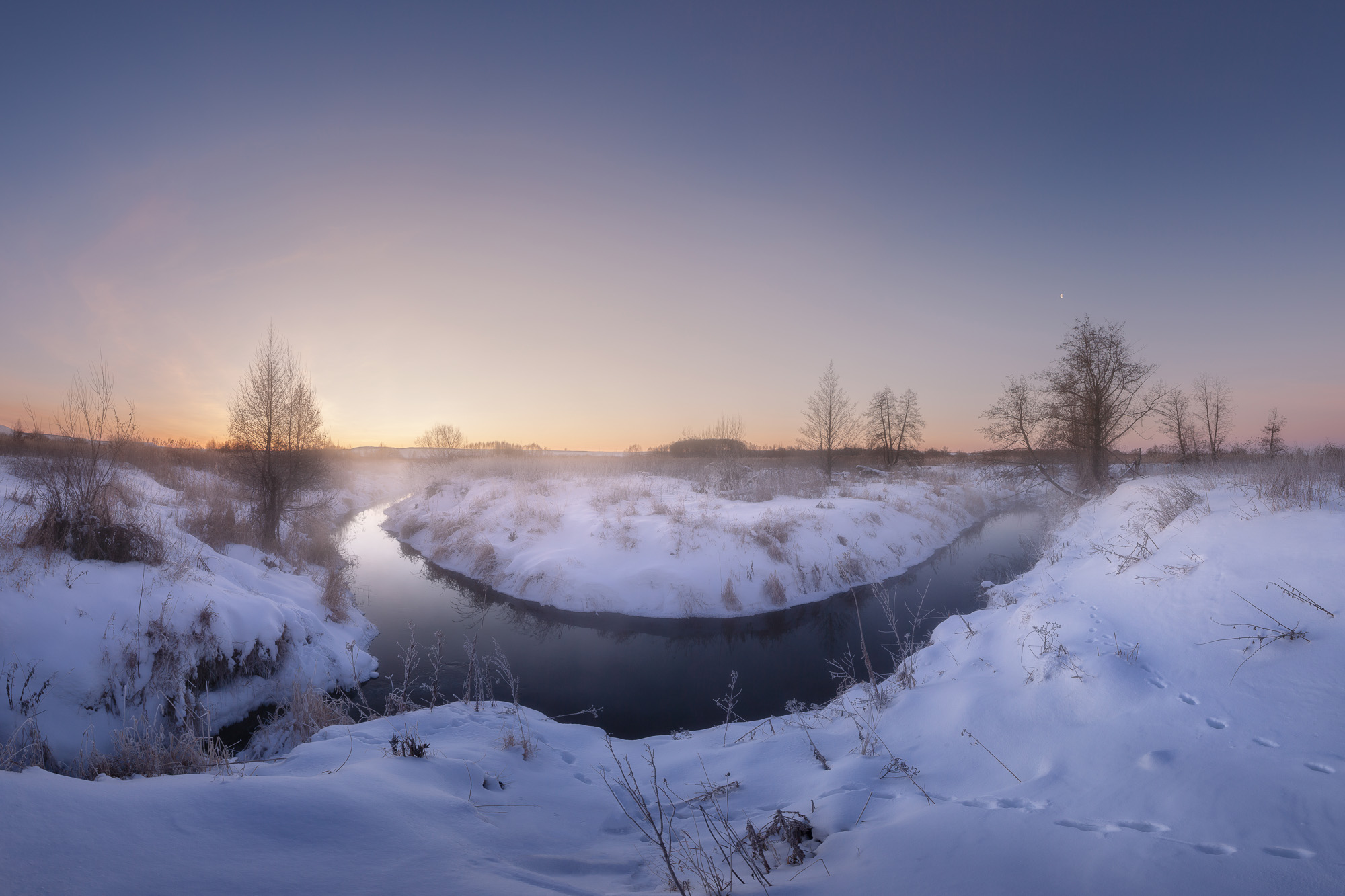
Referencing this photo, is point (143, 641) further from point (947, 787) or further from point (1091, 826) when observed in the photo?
point (1091, 826)

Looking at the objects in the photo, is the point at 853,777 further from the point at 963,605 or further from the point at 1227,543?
the point at 963,605

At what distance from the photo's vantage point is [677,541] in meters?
14.9

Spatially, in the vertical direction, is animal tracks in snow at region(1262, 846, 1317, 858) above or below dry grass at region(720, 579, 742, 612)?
above

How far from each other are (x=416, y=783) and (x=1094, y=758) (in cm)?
495

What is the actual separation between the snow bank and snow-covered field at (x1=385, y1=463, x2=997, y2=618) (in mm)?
6189

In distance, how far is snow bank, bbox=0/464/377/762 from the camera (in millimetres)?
5621

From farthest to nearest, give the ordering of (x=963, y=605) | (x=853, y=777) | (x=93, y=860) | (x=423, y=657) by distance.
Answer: (x=963, y=605) < (x=423, y=657) < (x=853, y=777) < (x=93, y=860)

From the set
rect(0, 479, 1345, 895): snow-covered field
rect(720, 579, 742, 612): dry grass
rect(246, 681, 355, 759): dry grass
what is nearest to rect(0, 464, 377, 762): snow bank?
rect(246, 681, 355, 759): dry grass

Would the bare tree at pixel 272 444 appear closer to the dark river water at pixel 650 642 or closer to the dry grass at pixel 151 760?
the dark river water at pixel 650 642

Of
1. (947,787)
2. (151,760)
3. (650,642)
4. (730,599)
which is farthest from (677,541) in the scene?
(151,760)

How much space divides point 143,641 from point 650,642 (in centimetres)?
860

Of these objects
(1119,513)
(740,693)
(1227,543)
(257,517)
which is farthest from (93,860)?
(1119,513)

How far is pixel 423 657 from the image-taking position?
10.1 meters

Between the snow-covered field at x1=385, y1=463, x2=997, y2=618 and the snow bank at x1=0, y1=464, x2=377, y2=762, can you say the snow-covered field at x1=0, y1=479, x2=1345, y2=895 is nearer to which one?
the snow bank at x1=0, y1=464, x2=377, y2=762
